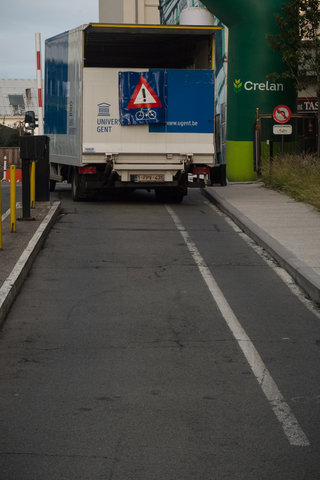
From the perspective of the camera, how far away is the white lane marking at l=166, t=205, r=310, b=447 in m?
5.62

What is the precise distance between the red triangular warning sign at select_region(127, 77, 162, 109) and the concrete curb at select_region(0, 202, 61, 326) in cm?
441

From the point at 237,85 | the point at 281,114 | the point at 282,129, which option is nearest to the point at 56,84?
the point at 282,129

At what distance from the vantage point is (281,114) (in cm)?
2702

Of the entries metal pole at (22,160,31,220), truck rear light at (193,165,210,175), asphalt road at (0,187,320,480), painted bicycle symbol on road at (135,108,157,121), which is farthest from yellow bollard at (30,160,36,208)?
asphalt road at (0,187,320,480)

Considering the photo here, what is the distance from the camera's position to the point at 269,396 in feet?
21.0

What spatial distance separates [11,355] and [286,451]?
2.97 meters

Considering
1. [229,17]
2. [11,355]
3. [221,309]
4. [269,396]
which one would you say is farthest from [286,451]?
[229,17]

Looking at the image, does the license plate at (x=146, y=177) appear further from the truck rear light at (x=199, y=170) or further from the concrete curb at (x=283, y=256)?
the concrete curb at (x=283, y=256)

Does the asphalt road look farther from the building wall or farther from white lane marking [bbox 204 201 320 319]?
the building wall

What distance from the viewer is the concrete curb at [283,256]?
10.3 metres

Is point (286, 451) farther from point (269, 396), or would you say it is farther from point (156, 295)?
point (156, 295)

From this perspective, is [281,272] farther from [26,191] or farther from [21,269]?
[26,191]

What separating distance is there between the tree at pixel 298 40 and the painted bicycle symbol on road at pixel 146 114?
8.73 metres

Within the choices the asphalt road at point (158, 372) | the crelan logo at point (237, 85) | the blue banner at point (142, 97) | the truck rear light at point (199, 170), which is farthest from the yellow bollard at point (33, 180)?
the crelan logo at point (237, 85)
